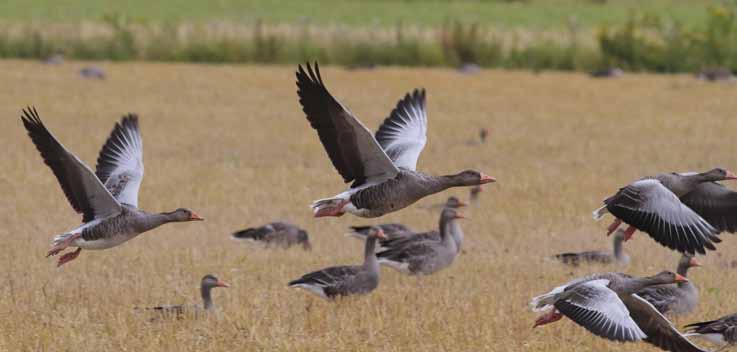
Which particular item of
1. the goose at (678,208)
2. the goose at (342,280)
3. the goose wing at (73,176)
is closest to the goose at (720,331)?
the goose at (678,208)

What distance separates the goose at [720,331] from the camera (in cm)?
874

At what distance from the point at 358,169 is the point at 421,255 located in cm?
233

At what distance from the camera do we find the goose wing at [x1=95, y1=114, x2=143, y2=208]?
35.8ft

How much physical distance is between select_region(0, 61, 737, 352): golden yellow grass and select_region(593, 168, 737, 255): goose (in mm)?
807

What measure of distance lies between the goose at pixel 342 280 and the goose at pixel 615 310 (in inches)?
86.9

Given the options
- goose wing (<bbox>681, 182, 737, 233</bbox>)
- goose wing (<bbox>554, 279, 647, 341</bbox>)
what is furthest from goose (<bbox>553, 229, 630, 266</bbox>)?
goose wing (<bbox>554, 279, 647, 341</bbox>)

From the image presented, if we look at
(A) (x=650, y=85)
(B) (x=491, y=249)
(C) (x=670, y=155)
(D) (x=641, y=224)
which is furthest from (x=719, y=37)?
(D) (x=641, y=224)

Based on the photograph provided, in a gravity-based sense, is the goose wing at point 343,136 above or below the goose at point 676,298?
above

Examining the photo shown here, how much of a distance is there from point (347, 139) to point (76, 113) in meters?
17.7

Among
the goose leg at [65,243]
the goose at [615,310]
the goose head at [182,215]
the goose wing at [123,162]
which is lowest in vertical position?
the goose at [615,310]

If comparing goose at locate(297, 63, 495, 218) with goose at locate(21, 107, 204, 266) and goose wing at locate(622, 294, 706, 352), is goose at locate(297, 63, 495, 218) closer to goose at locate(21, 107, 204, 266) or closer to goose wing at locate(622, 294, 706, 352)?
goose at locate(21, 107, 204, 266)

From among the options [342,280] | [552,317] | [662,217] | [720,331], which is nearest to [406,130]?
[342,280]

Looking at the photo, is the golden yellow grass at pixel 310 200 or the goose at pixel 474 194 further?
the goose at pixel 474 194

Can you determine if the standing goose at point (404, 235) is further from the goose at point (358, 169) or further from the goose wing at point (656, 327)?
the goose wing at point (656, 327)
